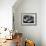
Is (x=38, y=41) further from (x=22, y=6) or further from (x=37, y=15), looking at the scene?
(x=22, y=6)

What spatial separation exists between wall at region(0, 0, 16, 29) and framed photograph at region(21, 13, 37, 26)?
103 cm

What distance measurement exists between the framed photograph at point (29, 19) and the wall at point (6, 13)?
103cm

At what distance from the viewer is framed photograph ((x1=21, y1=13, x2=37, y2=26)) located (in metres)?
5.39

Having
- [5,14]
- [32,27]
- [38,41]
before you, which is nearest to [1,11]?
[5,14]

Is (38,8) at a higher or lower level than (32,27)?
higher

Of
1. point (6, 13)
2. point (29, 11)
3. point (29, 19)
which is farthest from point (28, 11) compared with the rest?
point (6, 13)

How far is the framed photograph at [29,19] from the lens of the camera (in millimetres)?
5395

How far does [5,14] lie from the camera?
14.9 ft

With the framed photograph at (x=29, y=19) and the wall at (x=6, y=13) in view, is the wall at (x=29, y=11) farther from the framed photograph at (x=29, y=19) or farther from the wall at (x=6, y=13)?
the wall at (x=6, y=13)

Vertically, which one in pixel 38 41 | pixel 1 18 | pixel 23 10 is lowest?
pixel 38 41

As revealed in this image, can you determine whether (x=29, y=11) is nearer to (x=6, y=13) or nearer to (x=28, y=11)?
(x=28, y=11)

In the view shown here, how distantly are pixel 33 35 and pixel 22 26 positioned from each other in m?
Answer: 0.69

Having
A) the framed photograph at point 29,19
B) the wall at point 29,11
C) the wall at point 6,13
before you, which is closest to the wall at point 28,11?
the wall at point 29,11

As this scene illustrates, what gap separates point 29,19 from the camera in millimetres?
5398
